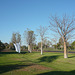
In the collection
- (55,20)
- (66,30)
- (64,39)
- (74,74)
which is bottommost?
(74,74)

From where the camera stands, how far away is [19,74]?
10.1 m

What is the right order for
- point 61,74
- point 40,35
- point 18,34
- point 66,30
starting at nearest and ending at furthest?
point 61,74
point 66,30
point 40,35
point 18,34

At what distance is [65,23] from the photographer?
24.3 meters

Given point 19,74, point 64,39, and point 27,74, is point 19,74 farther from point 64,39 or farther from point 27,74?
point 64,39

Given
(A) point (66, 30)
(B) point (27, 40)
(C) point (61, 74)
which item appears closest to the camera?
(C) point (61, 74)

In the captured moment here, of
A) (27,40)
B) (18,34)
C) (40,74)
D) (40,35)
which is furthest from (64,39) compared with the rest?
(18,34)

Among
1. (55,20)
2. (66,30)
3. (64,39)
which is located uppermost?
(55,20)

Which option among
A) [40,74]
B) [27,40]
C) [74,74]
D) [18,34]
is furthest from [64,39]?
[18,34]

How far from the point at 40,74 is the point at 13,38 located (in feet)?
243

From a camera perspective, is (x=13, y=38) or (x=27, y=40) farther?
(x=13, y=38)

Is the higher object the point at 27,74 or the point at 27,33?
the point at 27,33

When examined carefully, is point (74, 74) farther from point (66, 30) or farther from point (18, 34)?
point (18, 34)

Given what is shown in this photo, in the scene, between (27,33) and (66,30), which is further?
(27,33)

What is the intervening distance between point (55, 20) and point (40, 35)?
1673 cm
